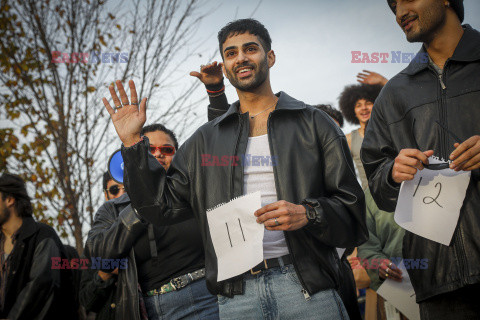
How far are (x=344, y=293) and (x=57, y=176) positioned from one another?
4.54 metres

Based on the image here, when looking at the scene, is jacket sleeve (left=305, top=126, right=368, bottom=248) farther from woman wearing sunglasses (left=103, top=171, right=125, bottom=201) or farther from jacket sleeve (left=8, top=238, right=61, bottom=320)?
jacket sleeve (left=8, top=238, right=61, bottom=320)

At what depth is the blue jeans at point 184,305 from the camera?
3186 millimetres

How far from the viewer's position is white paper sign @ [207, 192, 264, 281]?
6.89 ft

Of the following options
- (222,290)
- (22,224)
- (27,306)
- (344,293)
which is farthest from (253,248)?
(22,224)

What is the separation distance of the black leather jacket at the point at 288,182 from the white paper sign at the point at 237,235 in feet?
0.29

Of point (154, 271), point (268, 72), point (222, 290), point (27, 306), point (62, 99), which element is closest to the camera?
point (222, 290)

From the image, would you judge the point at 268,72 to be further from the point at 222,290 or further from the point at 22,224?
the point at 22,224

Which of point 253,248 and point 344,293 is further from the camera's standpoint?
point 344,293

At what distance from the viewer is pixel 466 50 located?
7.22 ft

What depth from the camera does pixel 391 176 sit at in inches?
86.6

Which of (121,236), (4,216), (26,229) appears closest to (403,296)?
(121,236)

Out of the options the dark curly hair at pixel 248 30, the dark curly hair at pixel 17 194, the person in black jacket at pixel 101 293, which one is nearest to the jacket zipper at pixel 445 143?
the dark curly hair at pixel 248 30

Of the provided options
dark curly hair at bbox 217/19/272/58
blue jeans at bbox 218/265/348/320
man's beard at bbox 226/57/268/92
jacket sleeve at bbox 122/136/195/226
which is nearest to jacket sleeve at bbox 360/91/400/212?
blue jeans at bbox 218/265/348/320

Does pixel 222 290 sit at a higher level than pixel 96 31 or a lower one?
lower
